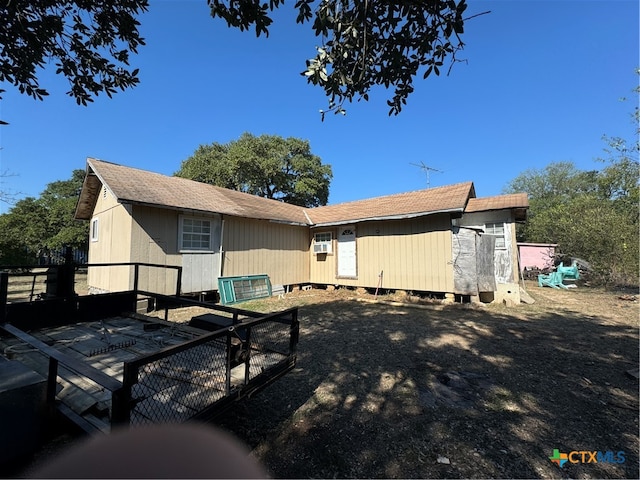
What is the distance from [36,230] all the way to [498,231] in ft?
94.5

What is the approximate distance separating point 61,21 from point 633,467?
7.24 meters

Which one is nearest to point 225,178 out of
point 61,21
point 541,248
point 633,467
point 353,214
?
Answer: point 353,214

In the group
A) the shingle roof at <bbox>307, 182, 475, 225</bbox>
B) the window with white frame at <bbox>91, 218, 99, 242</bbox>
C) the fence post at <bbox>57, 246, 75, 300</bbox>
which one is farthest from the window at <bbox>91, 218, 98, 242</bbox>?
the shingle roof at <bbox>307, 182, 475, 225</bbox>

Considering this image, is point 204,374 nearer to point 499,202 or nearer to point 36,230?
point 499,202

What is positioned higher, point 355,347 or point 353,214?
point 353,214

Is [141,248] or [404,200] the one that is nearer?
[141,248]

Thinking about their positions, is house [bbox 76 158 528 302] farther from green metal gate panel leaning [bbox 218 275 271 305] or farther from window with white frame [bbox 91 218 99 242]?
green metal gate panel leaning [bbox 218 275 271 305]

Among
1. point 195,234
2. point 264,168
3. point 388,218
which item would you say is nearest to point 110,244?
point 195,234

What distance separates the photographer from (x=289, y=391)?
138 inches

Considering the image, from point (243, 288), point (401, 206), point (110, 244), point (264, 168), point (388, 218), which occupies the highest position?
point (264, 168)

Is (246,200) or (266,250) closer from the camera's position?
(266,250)

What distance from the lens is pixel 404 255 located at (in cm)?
1029

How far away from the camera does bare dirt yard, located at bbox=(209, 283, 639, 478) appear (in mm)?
2338

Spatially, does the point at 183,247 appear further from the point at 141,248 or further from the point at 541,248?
the point at 541,248
